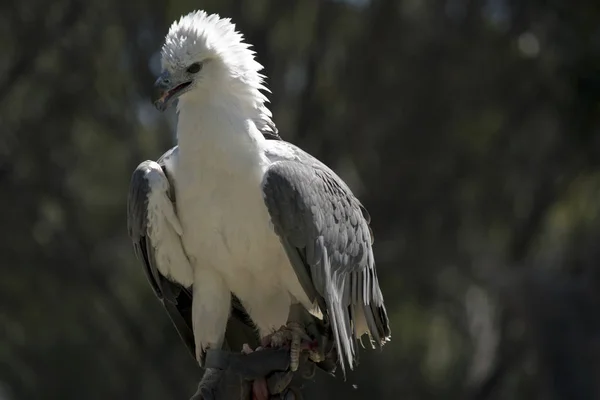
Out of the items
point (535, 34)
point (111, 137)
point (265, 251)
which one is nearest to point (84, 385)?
point (111, 137)

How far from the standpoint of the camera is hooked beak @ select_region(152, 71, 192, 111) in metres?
4.09

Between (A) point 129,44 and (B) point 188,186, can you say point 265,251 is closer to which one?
(B) point 188,186

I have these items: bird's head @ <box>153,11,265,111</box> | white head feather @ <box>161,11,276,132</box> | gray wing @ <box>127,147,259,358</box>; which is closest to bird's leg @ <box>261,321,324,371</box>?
gray wing @ <box>127,147,259,358</box>

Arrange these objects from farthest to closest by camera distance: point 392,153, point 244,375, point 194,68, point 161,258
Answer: point 392,153, point 161,258, point 194,68, point 244,375

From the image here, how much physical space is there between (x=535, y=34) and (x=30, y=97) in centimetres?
451

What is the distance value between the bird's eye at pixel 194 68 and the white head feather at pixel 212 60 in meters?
0.01

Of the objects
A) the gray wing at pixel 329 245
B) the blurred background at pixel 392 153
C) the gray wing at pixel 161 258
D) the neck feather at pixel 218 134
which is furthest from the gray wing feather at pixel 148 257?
the blurred background at pixel 392 153

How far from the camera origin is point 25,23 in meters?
9.77

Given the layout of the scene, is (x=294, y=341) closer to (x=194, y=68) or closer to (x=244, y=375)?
(x=244, y=375)

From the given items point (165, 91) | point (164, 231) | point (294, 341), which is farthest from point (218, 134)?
point (294, 341)

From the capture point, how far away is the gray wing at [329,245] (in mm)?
4133

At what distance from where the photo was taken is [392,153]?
9.94 m

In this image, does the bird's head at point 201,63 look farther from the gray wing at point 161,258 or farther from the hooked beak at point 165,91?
the gray wing at point 161,258

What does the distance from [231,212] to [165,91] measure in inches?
19.8
